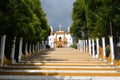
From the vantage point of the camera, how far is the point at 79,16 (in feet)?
107

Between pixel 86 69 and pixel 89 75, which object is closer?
pixel 89 75

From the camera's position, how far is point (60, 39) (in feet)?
246

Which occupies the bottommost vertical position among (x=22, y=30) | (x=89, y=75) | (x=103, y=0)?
(x=89, y=75)

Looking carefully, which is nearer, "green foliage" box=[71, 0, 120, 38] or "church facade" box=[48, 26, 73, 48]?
"green foliage" box=[71, 0, 120, 38]

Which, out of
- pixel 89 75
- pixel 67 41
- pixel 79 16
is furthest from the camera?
pixel 67 41

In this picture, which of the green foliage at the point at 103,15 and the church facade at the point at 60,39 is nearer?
the green foliage at the point at 103,15

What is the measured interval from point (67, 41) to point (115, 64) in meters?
59.3

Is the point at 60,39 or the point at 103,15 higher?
the point at 60,39

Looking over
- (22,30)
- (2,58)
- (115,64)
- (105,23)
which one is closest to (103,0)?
(105,23)

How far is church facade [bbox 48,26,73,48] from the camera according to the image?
73137 millimetres

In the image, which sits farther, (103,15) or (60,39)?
(60,39)

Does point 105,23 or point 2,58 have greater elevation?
point 105,23

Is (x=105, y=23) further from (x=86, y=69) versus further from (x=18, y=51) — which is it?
(x=18, y=51)

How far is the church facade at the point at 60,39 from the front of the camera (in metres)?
73.1
